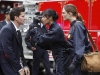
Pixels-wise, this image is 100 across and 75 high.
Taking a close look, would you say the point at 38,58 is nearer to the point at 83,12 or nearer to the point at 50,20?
the point at 83,12

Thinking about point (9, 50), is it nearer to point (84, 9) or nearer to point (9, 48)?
point (9, 48)

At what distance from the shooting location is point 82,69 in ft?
14.9

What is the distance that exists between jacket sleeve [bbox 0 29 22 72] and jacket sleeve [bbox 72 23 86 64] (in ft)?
2.84

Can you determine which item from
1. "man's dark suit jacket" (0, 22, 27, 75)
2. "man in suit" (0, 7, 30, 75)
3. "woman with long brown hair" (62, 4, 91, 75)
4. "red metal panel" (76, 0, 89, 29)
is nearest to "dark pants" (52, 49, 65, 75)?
"woman with long brown hair" (62, 4, 91, 75)

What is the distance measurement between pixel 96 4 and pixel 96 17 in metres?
0.32

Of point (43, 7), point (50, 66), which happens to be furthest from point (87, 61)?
point (43, 7)

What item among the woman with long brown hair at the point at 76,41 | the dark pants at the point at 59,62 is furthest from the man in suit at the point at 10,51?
the dark pants at the point at 59,62

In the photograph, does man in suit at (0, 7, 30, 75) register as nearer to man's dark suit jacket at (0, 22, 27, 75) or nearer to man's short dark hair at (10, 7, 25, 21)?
man's dark suit jacket at (0, 22, 27, 75)

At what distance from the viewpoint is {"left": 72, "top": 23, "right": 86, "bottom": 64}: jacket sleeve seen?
4.39 m

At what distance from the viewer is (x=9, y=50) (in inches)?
177

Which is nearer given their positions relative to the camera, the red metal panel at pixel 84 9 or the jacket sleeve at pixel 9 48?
the jacket sleeve at pixel 9 48

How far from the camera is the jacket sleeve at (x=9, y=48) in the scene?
4496mm

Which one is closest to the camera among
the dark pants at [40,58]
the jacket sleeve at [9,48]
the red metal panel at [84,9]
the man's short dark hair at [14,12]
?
the jacket sleeve at [9,48]

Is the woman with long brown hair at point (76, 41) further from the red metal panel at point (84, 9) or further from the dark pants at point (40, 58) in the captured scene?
the dark pants at point (40, 58)
